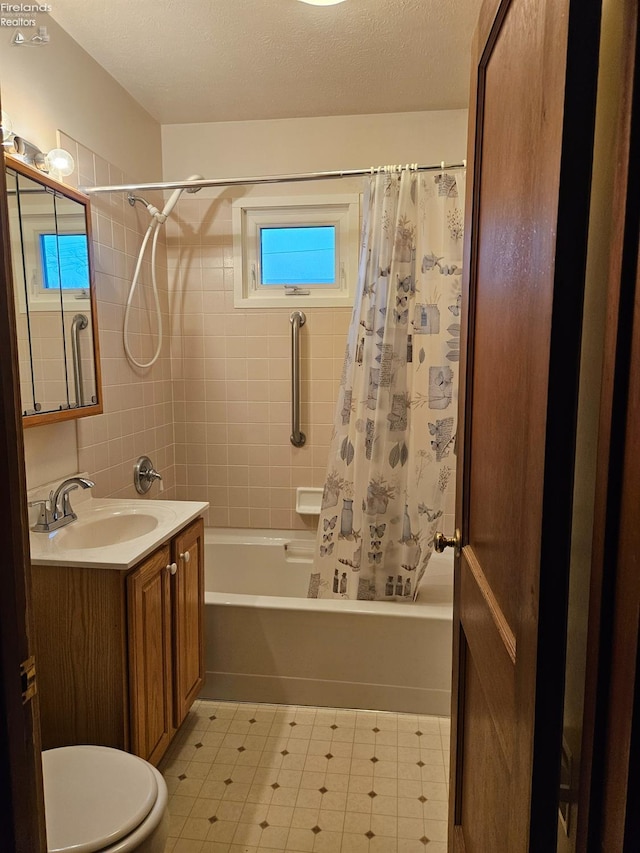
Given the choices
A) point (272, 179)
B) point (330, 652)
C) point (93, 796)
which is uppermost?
point (272, 179)

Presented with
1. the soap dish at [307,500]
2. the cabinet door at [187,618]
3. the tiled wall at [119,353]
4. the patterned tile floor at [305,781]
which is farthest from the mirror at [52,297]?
the patterned tile floor at [305,781]

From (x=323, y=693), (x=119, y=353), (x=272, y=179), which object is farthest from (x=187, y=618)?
(x=272, y=179)

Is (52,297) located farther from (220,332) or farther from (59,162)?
(220,332)

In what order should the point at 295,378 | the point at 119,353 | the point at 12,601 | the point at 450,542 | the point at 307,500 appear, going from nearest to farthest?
the point at 12,601 < the point at 450,542 < the point at 119,353 < the point at 295,378 < the point at 307,500

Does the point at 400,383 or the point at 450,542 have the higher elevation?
the point at 400,383

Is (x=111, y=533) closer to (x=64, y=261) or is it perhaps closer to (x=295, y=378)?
(x=64, y=261)

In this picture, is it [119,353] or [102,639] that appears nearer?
[102,639]

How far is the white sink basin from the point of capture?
1474 mm

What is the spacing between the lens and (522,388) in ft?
2.49

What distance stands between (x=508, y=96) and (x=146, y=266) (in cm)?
218

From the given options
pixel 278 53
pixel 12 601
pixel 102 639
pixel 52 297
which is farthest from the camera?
pixel 278 53

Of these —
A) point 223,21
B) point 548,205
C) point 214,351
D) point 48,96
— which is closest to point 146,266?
point 214,351

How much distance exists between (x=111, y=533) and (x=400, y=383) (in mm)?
1262

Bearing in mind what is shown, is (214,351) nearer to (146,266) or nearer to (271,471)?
(146,266)
